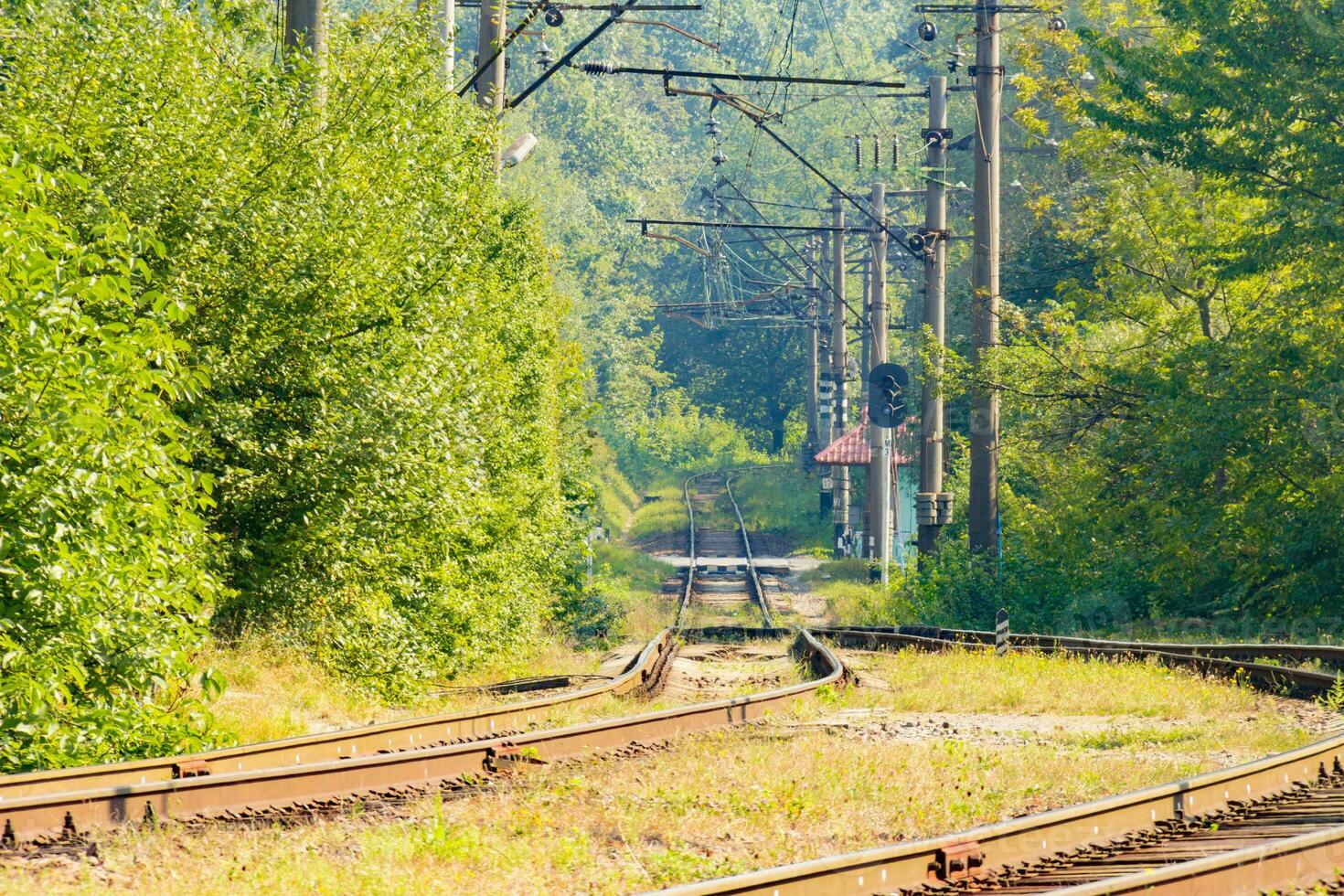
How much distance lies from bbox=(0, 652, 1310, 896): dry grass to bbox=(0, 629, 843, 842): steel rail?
0.22m

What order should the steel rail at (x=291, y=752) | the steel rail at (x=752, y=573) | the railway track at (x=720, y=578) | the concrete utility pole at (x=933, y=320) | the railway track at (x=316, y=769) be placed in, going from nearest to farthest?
the railway track at (x=316, y=769) → the steel rail at (x=291, y=752) → the concrete utility pole at (x=933, y=320) → the steel rail at (x=752, y=573) → the railway track at (x=720, y=578)

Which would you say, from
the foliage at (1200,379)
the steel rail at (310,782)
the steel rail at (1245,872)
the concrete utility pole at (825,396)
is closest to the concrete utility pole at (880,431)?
the foliage at (1200,379)

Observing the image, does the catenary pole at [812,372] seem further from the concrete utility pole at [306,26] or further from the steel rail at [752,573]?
the concrete utility pole at [306,26]

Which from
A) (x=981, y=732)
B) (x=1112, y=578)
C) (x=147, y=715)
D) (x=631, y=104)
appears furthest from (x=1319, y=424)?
(x=631, y=104)

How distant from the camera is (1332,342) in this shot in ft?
70.2

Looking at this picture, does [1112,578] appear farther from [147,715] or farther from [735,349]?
[735,349]

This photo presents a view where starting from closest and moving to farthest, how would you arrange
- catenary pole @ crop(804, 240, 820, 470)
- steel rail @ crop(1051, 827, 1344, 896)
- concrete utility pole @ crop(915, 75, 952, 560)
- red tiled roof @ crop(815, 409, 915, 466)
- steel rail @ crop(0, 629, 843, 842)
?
1. steel rail @ crop(1051, 827, 1344, 896)
2. steel rail @ crop(0, 629, 843, 842)
3. concrete utility pole @ crop(915, 75, 952, 560)
4. red tiled roof @ crop(815, 409, 915, 466)
5. catenary pole @ crop(804, 240, 820, 470)

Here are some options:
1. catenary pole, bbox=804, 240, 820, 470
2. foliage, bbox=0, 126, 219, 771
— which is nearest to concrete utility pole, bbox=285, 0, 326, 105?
foliage, bbox=0, 126, 219, 771

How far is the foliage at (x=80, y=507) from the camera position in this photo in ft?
26.7

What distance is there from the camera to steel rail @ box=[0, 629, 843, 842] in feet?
22.8

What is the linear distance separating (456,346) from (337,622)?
2.95 m

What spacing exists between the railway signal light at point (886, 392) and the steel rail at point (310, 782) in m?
22.2

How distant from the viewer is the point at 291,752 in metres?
9.45

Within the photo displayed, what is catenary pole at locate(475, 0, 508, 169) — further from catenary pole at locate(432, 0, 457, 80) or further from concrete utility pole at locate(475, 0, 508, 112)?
catenary pole at locate(432, 0, 457, 80)
